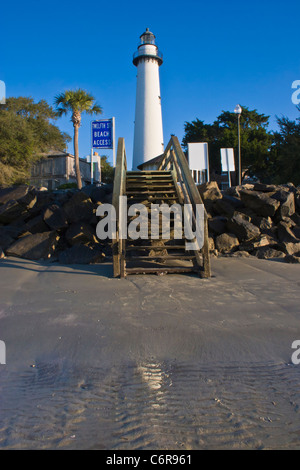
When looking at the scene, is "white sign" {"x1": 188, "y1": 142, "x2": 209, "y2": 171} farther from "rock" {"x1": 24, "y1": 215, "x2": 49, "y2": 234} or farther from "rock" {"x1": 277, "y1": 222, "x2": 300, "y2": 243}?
"rock" {"x1": 24, "y1": 215, "x2": 49, "y2": 234}

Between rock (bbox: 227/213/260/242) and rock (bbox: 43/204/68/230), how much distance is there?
13.6 feet

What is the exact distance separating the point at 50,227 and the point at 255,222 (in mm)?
5258

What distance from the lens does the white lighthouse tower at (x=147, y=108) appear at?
82.3ft

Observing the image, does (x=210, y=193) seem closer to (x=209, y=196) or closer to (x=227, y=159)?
(x=209, y=196)

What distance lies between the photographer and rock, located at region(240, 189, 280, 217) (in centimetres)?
863

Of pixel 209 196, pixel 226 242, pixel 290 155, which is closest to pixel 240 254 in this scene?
pixel 226 242

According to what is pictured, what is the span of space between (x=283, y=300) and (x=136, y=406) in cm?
290

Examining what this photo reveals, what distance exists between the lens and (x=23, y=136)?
25.8 m

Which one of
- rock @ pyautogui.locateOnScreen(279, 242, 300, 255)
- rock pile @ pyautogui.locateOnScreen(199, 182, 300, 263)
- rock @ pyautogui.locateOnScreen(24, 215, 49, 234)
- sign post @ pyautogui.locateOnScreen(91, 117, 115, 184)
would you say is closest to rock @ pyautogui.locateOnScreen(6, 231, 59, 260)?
rock @ pyautogui.locateOnScreen(24, 215, 49, 234)

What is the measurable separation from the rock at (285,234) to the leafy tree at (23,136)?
67.3ft

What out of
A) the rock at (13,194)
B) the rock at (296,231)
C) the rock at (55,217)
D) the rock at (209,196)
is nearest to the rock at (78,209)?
the rock at (55,217)
